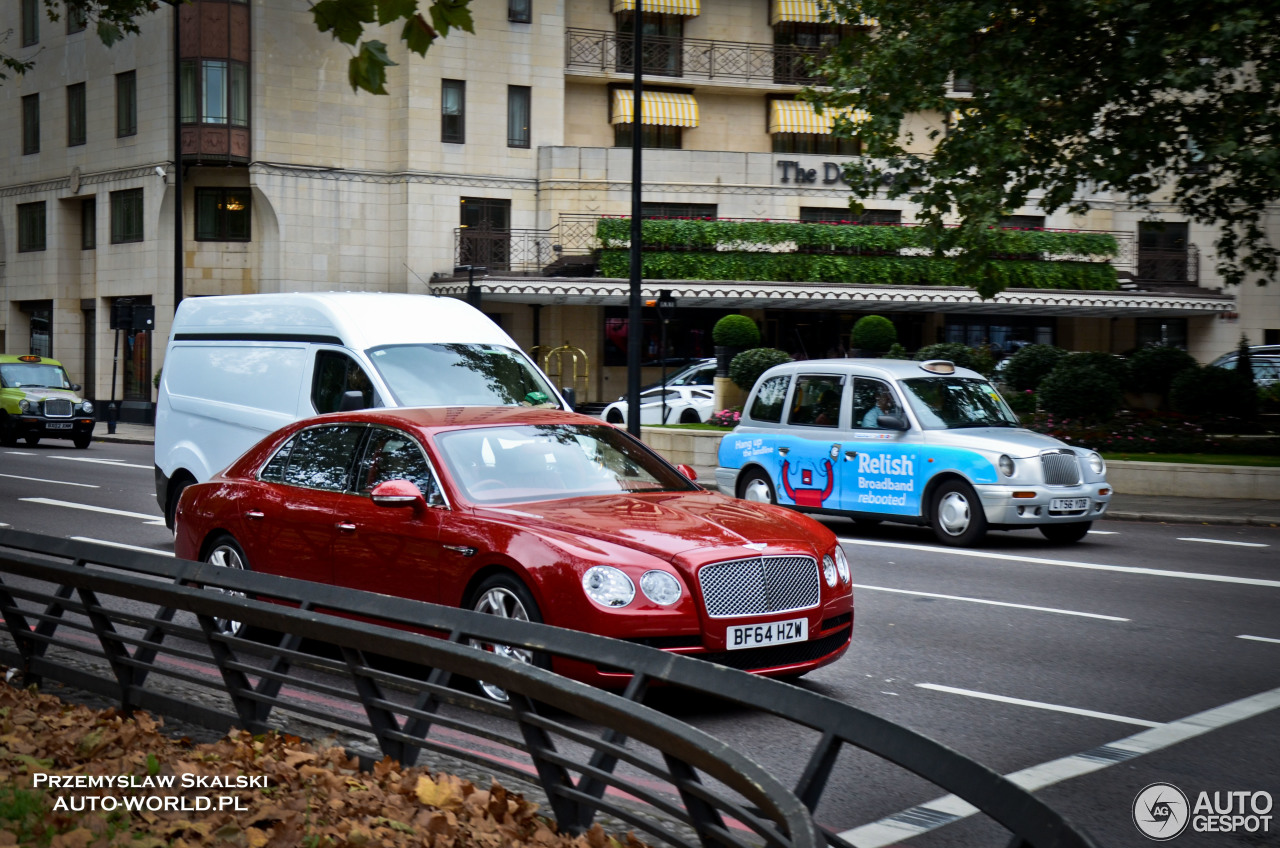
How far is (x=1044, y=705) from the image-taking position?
724 cm

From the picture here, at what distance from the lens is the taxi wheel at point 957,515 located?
13930 millimetres

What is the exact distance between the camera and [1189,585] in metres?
11.6

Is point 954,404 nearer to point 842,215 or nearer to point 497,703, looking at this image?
point 497,703

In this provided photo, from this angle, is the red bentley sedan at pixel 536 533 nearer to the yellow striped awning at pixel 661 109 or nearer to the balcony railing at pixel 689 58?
the yellow striped awning at pixel 661 109

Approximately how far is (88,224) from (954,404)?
37727 millimetres

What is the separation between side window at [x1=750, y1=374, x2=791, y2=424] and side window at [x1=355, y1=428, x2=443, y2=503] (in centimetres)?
806

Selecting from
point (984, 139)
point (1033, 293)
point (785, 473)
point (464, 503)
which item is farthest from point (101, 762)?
point (1033, 293)

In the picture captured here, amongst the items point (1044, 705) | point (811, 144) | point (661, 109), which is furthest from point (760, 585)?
point (811, 144)

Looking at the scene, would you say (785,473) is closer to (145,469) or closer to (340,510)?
(340,510)

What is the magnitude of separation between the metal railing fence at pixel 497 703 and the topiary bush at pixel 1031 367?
19255 millimetres

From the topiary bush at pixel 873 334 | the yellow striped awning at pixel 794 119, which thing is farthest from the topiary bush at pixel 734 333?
the yellow striped awning at pixel 794 119

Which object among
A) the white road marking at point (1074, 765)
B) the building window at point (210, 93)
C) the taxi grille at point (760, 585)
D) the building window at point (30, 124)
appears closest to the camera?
the white road marking at point (1074, 765)

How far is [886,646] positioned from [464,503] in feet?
10.1

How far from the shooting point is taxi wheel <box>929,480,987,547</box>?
13.9m
